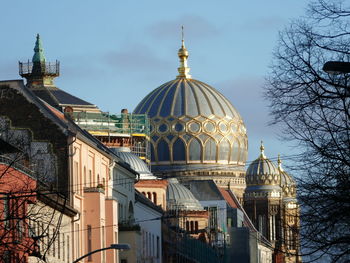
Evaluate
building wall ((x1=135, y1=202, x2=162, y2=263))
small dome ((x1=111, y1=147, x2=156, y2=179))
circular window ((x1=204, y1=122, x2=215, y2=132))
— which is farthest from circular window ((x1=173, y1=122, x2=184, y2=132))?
building wall ((x1=135, y1=202, x2=162, y2=263))

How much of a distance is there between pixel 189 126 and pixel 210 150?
3227 mm

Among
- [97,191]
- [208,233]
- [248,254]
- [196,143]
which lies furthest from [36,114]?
[196,143]

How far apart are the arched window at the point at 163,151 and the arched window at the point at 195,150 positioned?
2.39 metres

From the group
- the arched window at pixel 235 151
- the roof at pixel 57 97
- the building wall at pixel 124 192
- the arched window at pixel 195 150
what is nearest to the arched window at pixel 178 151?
the arched window at pixel 195 150

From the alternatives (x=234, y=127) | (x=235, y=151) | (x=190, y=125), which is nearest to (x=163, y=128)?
(x=190, y=125)

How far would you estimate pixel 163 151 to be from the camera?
159 m

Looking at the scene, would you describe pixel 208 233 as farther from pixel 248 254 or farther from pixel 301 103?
pixel 301 103

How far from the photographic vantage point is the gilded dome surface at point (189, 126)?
159 m

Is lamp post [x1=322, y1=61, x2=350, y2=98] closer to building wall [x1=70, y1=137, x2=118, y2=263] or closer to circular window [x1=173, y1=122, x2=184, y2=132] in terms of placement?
building wall [x1=70, y1=137, x2=118, y2=263]

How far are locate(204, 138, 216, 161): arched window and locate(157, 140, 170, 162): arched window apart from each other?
12.7 ft

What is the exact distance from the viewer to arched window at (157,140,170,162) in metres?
159

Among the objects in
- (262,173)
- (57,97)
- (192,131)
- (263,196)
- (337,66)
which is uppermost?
(192,131)

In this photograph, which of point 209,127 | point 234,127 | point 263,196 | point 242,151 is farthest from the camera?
point 263,196

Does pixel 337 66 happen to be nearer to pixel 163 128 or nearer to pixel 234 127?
pixel 163 128
